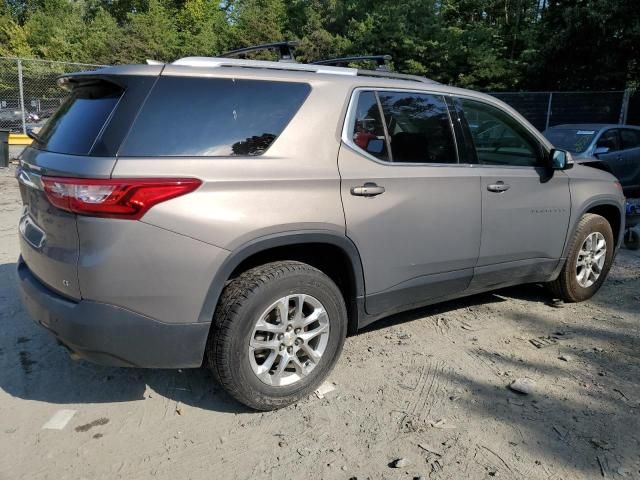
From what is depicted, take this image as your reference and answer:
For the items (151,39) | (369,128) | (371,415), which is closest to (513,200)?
(369,128)

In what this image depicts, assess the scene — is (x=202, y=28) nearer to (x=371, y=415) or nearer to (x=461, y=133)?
(x=461, y=133)

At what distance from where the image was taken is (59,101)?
14266 mm

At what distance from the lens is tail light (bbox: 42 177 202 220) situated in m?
2.41

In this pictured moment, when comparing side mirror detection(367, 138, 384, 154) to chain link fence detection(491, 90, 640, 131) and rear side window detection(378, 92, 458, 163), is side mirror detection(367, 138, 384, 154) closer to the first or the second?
rear side window detection(378, 92, 458, 163)

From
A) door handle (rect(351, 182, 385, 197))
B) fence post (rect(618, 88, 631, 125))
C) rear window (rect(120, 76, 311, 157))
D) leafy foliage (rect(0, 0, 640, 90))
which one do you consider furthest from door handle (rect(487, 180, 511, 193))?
leafy foliage (rect(0, 0, 640, 90))

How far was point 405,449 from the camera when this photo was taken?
2.68m

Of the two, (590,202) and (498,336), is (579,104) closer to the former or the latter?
(590,202)

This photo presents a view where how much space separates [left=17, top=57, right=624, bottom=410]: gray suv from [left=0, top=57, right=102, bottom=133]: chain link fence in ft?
44.7

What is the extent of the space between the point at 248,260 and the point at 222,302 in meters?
0.26

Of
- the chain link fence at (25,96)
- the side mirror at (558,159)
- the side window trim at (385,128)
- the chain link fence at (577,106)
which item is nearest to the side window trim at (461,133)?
the side window trim at (385,128)

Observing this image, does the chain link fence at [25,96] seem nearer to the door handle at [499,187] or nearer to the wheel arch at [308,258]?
the door handle at [499,187]

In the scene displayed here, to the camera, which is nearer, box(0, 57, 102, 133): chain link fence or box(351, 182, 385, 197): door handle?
box(351, 182, 385, 197): door handle

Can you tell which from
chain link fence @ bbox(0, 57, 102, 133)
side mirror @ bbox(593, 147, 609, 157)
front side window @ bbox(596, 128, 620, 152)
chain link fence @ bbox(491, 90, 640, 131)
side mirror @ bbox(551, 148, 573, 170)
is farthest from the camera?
chain link fence @ bbox(491, 90, 640, 131)

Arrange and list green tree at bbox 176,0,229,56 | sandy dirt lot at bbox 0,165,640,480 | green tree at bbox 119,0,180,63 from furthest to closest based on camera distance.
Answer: green tree at bbox 176,0,229,56, green tree at bbox 119,0,180,63, sandy dirt lot at bbox 0,165,640,480
